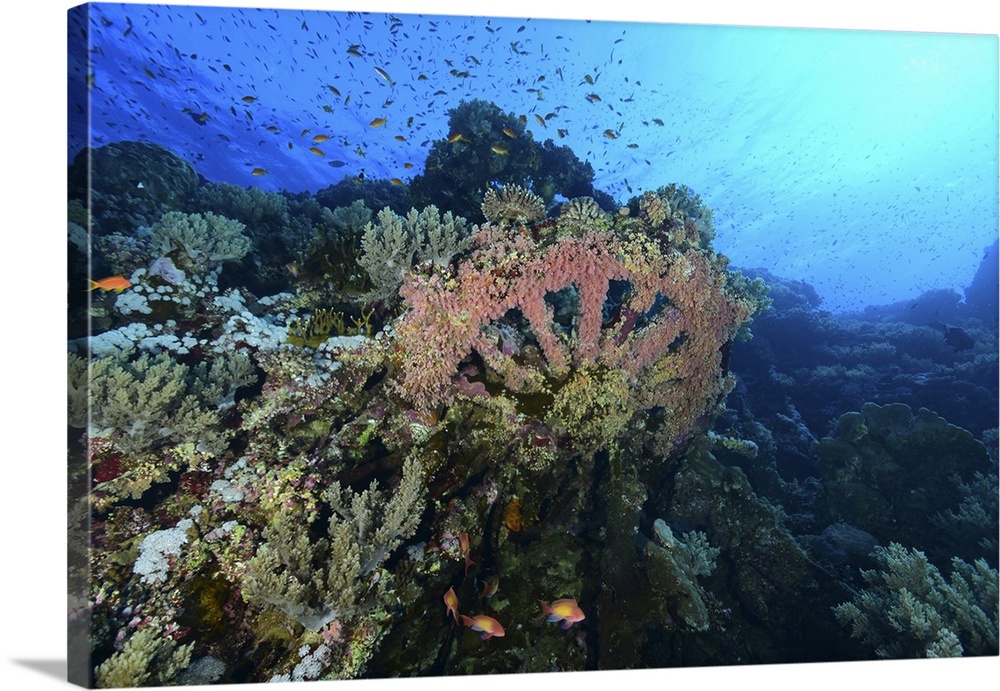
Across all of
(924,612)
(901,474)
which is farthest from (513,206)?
(901,474)

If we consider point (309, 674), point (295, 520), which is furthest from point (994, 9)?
point (309, 674)

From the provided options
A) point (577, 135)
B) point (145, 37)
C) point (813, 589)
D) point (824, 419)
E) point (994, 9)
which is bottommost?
point (813, 589)

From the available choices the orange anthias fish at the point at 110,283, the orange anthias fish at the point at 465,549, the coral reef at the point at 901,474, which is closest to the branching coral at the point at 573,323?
the orange anthias fish at the point at 465,549

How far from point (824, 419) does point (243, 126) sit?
1087 inches

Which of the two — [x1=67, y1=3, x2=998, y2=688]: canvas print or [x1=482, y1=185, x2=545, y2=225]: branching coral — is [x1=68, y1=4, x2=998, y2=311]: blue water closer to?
[x1=67, y1=3, x2=998, y2=688]: canvas print

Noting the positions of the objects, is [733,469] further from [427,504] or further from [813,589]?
[427,504]

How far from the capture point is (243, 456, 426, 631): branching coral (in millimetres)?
3113

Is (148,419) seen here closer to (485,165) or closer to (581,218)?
(581,218)

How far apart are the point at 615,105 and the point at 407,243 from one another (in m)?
25.5

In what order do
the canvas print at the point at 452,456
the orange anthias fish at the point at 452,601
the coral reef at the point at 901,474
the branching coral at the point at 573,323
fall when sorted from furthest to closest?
the coral reef at the point at 901,474
the branching coral at the point at 573,323
the orange anthias fish at the point at 452,601
the canvas print at the point at 452,456

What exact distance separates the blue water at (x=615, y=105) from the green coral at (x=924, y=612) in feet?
13.5

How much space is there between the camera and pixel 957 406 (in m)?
9.77

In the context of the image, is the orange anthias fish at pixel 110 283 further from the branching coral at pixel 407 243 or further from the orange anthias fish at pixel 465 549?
the orange anthias fish at pixel 465 549

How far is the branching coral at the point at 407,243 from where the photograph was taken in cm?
416
